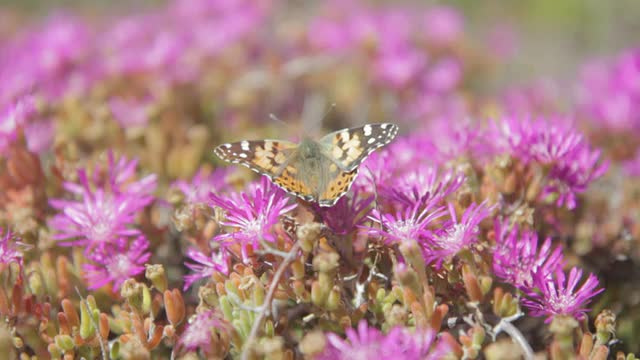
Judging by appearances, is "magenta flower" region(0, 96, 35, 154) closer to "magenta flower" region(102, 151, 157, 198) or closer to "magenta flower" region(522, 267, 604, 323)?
"magenta flower" region(102, 151, 157, 198)

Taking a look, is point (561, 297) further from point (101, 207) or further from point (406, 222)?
point (101, 207)

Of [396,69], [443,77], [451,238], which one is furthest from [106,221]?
[443,77]

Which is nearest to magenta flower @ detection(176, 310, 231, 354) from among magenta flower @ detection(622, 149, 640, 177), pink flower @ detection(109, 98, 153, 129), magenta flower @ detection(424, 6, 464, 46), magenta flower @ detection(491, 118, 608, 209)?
magenta flower @ detection(491, 118, 608, 209)

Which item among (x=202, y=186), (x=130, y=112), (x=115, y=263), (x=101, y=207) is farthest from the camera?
(x=130, y=112)

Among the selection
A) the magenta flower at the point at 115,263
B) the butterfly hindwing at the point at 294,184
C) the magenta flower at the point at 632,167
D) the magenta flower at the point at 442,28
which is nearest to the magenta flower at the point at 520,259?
the butterfly hindwing at the point at 294,184

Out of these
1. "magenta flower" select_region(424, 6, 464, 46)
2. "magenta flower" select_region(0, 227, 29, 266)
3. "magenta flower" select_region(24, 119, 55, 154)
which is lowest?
"magenta flower" select_region(0, 227, 29, 266)

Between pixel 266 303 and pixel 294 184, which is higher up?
pixel 294 184
